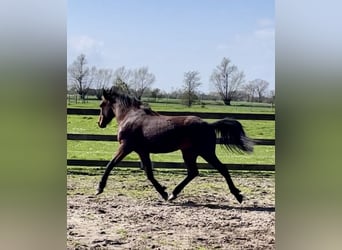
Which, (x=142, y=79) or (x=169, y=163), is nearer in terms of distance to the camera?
(x=142, y=79)

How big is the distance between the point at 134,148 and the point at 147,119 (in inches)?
7.9

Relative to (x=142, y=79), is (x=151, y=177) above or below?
below

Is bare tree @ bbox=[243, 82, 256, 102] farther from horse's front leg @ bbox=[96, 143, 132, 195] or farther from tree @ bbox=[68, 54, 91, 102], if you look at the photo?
tree @ bbox=[68, 54, 91, 102]

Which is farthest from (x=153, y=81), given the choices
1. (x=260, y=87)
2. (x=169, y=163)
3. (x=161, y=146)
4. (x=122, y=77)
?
(x=260, y=87)

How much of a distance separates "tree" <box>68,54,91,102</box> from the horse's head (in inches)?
5.1

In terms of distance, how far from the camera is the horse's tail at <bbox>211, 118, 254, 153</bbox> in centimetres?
330

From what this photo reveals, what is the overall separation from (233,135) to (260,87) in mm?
342

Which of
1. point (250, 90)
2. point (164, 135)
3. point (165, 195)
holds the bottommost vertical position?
point (165, 195)

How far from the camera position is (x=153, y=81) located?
3.24 m

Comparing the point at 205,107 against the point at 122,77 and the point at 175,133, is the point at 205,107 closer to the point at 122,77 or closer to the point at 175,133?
the point at 175,133

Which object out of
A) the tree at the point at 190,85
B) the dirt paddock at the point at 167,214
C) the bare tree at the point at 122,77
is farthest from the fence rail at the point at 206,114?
the dirt paddock at the point at 167,214
